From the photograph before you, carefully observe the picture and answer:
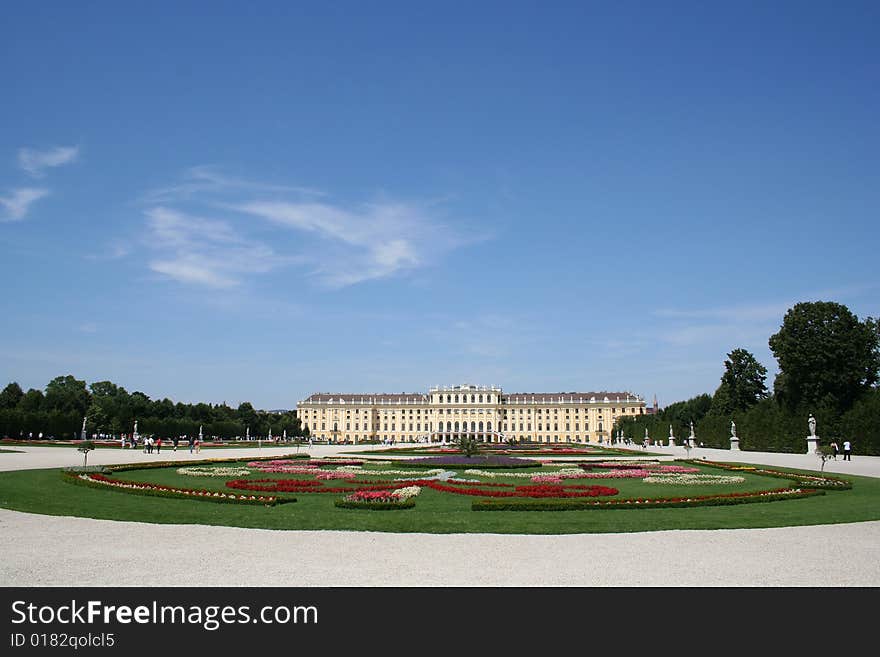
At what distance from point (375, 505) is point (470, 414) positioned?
148342 millimetres

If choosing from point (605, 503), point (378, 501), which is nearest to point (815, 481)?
point (605, 503)

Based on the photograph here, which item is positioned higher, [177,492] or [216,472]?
[177,492]

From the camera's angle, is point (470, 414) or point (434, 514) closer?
point (434, 514)

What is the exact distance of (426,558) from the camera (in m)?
8.05

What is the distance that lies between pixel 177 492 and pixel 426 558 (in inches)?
337

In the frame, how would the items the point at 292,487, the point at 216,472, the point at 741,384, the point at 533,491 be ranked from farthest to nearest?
1. the point at 741,384
2. the point at 216,472
3. the point at 292,487
4. the point at 533,491

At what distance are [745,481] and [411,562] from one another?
15.7 m

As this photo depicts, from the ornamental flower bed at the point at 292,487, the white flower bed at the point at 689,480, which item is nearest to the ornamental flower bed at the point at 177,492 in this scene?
the ornamental flower bed at the point at 292,487

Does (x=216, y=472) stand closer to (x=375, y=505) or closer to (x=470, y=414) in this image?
(x=375, y=505)

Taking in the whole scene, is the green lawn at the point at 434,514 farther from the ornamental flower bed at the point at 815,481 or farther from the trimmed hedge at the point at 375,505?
the ornamental flower bed at the point at 815,481

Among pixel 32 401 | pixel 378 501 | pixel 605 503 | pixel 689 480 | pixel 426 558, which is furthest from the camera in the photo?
pixel 32 401

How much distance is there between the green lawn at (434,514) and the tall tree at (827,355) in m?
34.6

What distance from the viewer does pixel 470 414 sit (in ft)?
526
